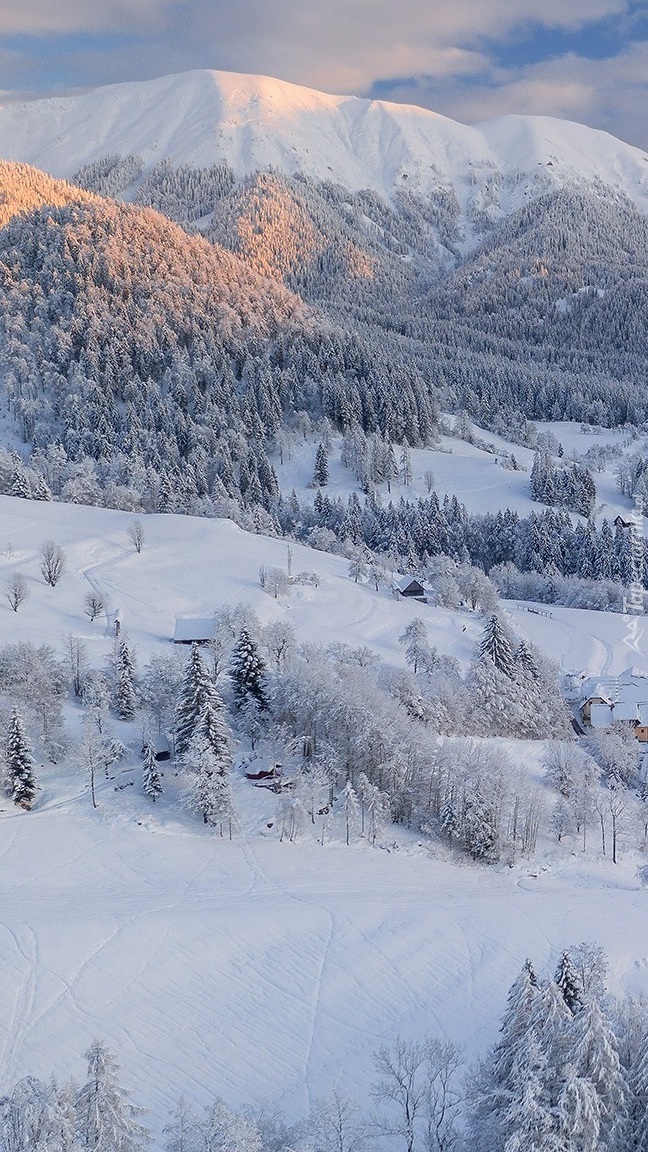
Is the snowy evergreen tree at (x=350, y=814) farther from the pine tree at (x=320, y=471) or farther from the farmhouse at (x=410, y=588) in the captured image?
the pine tree at (x=320, y=471)

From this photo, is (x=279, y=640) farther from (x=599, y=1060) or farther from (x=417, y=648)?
(x=599, y=1060)

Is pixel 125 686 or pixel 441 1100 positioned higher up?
pixel 441 1100

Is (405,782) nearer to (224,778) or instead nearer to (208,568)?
(224,778)

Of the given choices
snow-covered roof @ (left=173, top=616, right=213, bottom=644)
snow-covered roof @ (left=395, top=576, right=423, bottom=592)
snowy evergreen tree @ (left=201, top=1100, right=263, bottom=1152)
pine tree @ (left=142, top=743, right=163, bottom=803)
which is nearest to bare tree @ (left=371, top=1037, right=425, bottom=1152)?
snowy evergreen tree @ (left=201, top=1100, right=263, bottom=1152)

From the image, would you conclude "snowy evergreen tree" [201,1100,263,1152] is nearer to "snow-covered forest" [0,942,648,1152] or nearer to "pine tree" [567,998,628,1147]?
"snow-covered forest" [0,942,648,1152]

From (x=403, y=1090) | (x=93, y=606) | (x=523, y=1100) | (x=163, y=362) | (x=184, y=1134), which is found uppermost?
(x=163, y=362)

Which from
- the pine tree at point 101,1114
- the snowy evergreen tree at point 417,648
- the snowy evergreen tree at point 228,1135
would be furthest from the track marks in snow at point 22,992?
the snowy evergreen tree at point 417,648

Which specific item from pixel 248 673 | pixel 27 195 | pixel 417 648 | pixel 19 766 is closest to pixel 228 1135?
pixel 19 766
